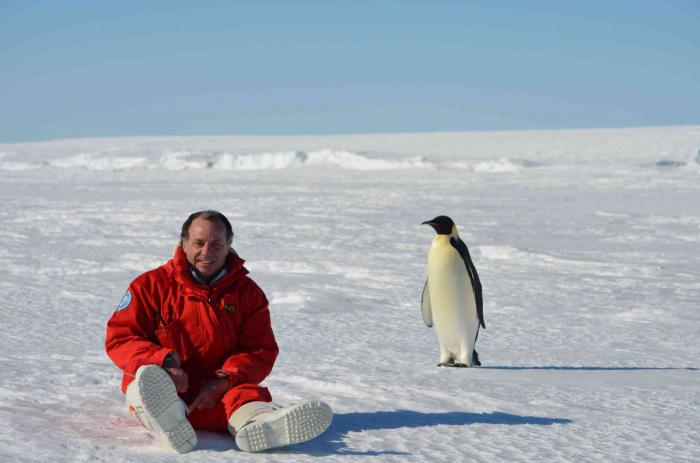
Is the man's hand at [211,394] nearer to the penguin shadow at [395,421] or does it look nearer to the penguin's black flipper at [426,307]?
the penguin shadow at [395,421]

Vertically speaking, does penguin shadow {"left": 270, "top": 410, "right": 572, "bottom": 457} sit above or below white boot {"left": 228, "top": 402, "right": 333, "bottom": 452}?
below

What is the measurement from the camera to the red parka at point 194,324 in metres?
2.60

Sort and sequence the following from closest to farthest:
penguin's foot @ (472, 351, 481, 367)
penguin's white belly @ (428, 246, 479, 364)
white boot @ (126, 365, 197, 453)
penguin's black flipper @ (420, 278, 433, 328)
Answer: white boot @ (126, 365, 197, 453)
penguin's foot @ (472, 351, 481, 367)
penguin's white belly @ (428, 246, 479, 364)
penguin's black flipper @ (420, 278, 433, 328)

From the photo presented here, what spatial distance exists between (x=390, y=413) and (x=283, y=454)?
66 centimetres

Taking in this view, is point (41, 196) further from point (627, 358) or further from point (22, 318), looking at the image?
point (627, 358)

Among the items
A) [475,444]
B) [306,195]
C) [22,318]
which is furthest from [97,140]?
[475,444]

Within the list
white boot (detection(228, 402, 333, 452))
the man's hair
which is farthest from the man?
white boot (detection(228, 402, 333, 452))

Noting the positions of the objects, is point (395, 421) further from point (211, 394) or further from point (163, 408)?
point (163, 408)

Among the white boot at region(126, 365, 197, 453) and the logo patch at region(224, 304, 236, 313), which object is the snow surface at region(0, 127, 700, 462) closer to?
the white boot at region(126, 365, 197, 453)

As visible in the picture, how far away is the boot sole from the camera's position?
2.26 metres

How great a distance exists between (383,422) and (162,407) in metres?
0.75

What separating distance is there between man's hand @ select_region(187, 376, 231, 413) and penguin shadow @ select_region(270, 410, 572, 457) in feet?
0.82

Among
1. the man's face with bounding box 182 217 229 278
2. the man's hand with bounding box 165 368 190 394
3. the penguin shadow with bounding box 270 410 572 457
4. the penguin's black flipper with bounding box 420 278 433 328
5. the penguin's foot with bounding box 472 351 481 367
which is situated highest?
the man's face with bounding box 182 217 229 278

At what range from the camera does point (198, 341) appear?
263cm
